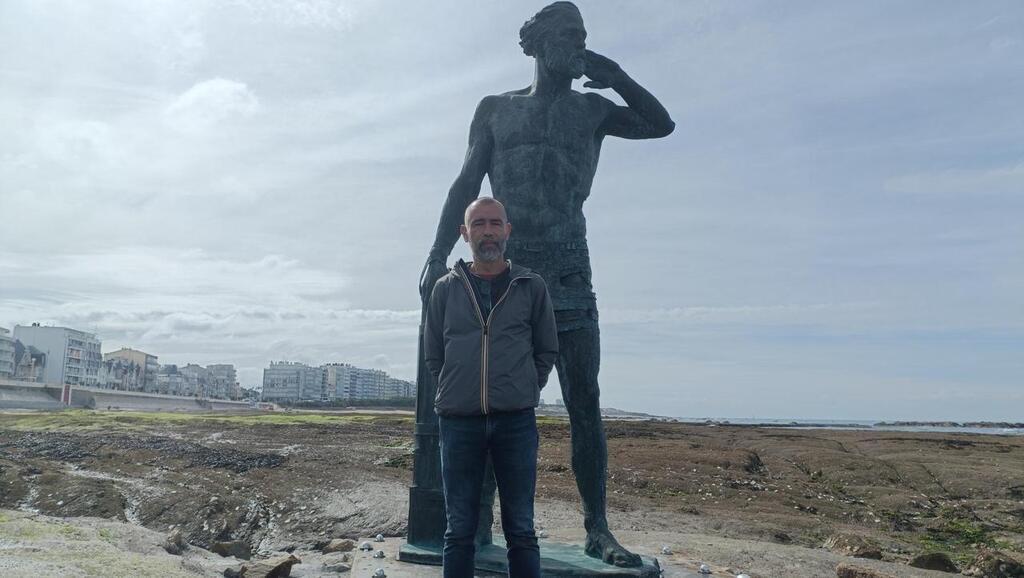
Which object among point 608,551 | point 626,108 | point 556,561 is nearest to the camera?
point 556,561

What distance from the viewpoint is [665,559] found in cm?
509

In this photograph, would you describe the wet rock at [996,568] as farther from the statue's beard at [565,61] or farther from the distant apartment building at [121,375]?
the distant apartment building at [121,375]

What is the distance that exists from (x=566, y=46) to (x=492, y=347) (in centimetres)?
270

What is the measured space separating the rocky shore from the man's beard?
2200 mm

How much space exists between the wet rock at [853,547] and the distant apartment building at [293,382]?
181430mm

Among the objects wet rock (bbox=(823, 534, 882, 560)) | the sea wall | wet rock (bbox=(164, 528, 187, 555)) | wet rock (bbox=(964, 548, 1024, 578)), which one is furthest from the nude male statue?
the sea wall

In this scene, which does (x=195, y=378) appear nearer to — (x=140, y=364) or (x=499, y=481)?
(x=140, y=364)

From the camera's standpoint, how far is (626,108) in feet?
17.3

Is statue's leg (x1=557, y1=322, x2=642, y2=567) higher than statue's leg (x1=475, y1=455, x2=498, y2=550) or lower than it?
higher

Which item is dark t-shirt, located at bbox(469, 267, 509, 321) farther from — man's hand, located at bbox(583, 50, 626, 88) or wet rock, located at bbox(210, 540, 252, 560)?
wet rock, located at bbox(210, 540, 252, 560)

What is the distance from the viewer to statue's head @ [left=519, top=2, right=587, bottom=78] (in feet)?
15.9

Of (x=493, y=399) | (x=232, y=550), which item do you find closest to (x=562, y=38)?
(x=493, y=399)

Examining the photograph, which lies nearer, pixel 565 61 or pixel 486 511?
pixel 486 511

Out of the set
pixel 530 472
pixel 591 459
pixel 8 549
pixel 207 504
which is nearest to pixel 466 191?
pixel 591 459
